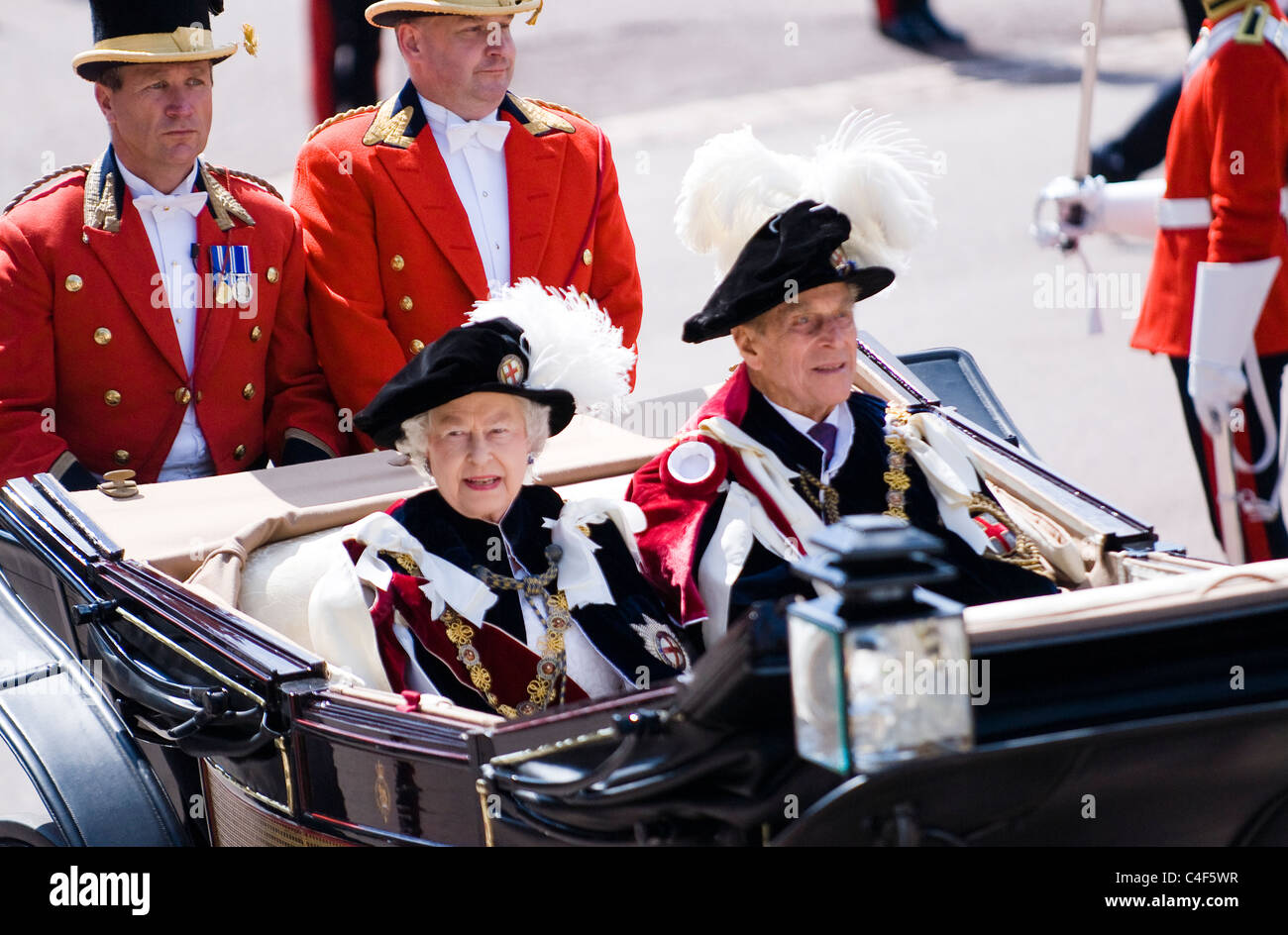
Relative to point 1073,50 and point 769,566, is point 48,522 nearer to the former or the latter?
point 769,566

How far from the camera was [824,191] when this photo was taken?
9.35ft

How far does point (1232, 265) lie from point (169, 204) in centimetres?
249

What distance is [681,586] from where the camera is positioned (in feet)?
8.68

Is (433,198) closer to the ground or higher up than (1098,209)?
higher up

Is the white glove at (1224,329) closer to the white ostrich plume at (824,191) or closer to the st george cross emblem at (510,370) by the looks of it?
the white ostrich plume at (824,191)

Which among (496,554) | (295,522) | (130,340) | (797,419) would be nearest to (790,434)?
(797,419)

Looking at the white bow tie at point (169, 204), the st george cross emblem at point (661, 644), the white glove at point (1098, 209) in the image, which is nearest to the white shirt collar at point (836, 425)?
the st george cross emblem at point (661, 644)

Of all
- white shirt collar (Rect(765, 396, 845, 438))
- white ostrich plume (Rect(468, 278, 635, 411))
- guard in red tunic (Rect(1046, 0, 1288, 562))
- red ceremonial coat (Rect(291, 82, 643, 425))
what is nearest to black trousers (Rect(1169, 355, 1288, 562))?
guard in red tunic (Rect(1046, 0, 1288, 562))

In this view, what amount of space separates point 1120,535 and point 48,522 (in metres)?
1.79

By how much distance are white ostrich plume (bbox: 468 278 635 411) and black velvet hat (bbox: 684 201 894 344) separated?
144 mm

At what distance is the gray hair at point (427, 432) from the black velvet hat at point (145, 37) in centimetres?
107

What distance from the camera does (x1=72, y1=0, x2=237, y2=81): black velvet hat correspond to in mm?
3227

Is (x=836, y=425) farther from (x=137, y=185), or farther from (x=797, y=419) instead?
(x=137, y=185)

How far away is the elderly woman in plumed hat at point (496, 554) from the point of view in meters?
2.53
